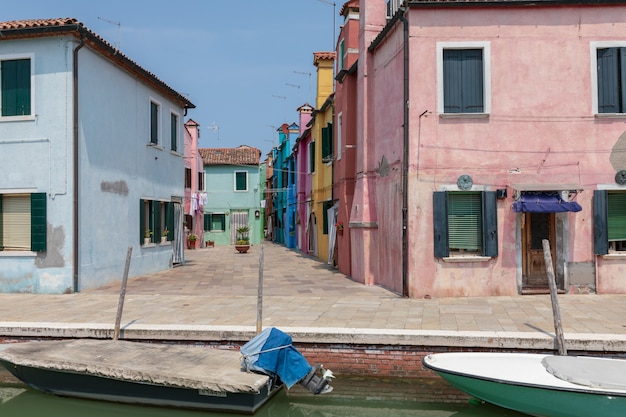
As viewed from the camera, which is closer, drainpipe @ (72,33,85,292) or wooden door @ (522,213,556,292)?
wooden door @ (522,213,556,292)

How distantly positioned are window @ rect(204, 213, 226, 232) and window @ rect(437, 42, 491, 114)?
27.7 m

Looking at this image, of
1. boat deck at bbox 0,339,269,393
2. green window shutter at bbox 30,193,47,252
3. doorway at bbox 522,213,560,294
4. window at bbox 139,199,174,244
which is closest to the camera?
boat deck at bbox 0,339,269,393

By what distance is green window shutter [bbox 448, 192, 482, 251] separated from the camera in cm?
1196

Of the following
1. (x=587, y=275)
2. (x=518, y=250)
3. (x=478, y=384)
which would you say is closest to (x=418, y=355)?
(x=478, y=384)

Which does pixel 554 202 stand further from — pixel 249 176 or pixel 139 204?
pixel 249 176

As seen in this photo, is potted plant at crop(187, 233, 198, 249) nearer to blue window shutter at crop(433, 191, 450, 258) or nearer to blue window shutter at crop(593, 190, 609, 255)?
blue window shutter at crop(433, 191, 450, 258)

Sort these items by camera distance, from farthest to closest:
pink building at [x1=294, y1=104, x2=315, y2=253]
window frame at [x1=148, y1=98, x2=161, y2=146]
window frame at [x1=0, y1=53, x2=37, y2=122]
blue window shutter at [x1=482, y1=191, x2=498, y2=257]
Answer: pink building at [x1=294, y1=104, x2=315, y2=253], window frame at [x1=148, y1=98, x2=161, y2=146], window frame at [x1=0, y1=53, x2=37, y2=122], blue window shutter at [x1=482, y1=191, x2=498, y2=257]

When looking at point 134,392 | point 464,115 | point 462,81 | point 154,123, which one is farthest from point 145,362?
point 154,123

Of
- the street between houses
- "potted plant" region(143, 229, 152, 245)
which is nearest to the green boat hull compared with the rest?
the street between houses

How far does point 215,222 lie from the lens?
38312 millimetres

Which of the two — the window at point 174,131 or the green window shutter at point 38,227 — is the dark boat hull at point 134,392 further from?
the window at point 174,131

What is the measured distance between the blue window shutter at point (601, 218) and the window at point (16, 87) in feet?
41.6

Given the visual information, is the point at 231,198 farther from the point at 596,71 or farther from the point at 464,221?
the point at 596,71

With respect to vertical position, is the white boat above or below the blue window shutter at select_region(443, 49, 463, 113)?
below
